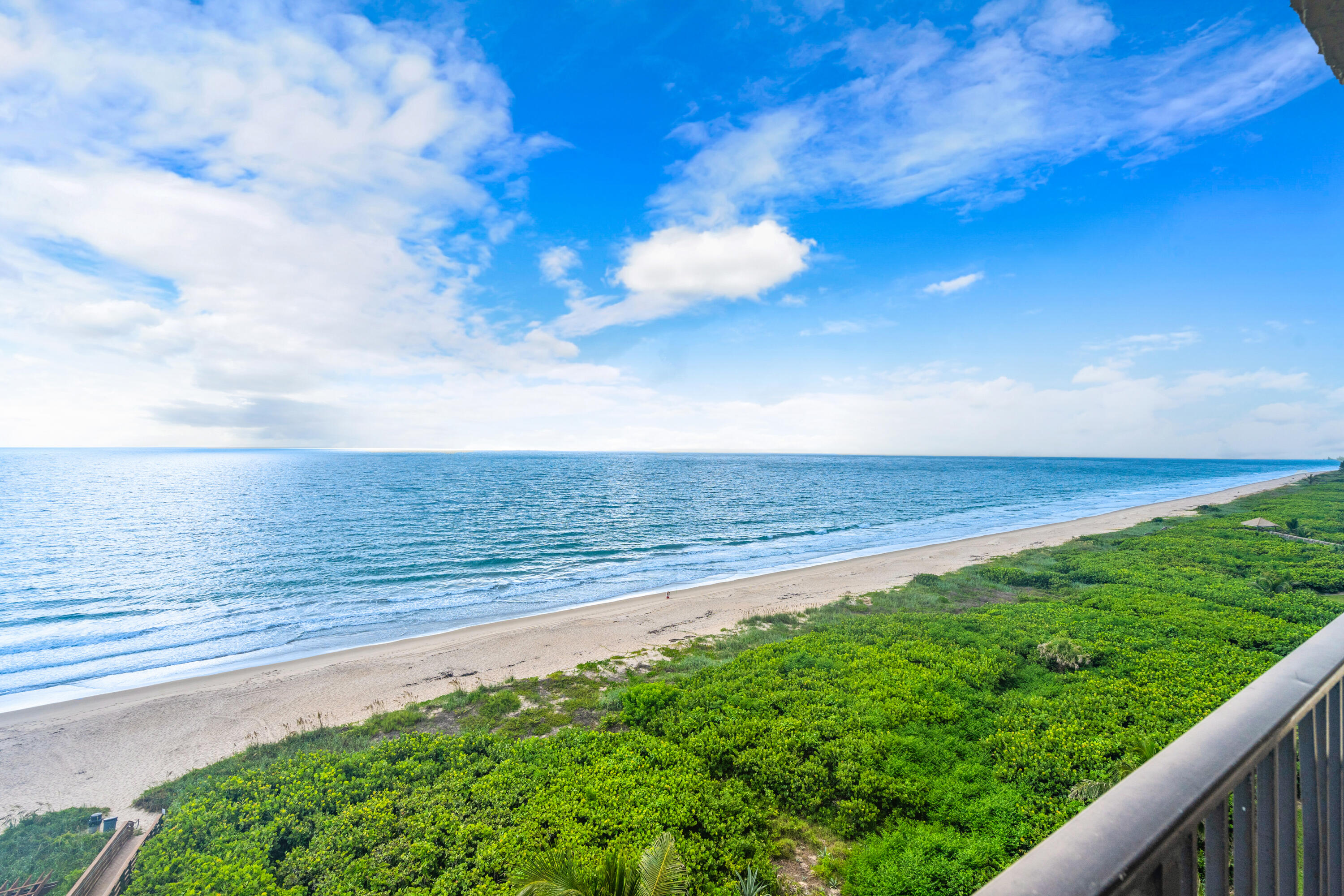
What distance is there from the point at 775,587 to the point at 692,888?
59.3 feet

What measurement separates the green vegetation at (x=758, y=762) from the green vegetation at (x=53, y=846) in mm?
968

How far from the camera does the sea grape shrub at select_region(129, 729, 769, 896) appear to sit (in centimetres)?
650

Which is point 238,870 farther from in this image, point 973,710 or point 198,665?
point 198,665

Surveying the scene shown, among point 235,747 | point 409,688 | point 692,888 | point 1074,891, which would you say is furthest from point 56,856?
point 1074,891

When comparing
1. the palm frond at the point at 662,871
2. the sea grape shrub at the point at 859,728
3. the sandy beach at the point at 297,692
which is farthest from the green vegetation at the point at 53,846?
the sea grape shrub at the point at 859,728

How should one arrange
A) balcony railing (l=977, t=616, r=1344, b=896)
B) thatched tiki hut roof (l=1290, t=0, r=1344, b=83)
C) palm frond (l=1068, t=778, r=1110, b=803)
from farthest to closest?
palm frond (l=1068, t=778, r=1110, b=803) → thatched tiki hut roof (l=1290, t=0, r=1344, b=83) → balcony railing (l=977, t=616, r=1344, b=896)

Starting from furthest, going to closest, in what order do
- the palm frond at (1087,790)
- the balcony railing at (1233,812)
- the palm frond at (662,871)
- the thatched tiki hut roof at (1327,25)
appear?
the palm frond at (1087,790)
the palm frond at (662,871)
the thatched tiki hut roof at (1327,25)
the balcony railing at (1233,812)

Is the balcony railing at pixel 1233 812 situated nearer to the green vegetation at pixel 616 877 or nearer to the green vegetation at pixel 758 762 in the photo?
the green vegetation at pixel 616 877

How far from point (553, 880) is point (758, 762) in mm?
3955

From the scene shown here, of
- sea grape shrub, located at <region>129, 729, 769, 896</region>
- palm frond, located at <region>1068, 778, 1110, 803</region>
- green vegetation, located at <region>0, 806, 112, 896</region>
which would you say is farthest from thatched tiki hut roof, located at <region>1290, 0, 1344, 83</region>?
green vegetation, located at <region>0, 806, 112, 896</region>

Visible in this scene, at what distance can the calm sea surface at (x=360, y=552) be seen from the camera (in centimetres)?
2005

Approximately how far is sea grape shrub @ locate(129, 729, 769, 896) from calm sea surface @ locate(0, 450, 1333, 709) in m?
12.2

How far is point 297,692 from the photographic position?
46.6ft

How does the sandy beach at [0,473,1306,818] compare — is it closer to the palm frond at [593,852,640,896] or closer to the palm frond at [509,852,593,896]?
the palm frond at [509,852,593,896]
